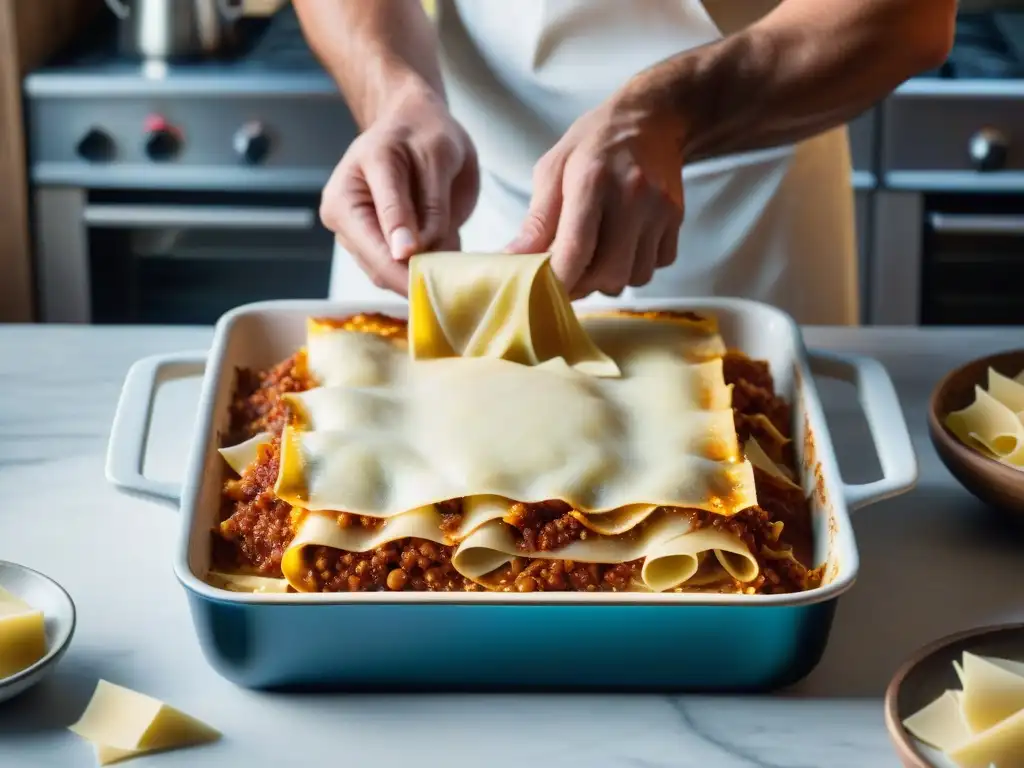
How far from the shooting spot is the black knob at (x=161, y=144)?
2439mm

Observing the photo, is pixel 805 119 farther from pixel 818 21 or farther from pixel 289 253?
pixel 289 253

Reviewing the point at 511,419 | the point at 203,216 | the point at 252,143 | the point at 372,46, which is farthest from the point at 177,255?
the point at 511,419

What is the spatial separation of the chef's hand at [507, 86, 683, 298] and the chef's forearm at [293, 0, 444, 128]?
0.29 m

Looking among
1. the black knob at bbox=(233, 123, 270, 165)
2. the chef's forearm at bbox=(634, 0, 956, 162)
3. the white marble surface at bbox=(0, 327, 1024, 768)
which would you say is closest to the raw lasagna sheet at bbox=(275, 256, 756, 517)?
the white marble surface at bbox=(0, 327, 1024, 768)

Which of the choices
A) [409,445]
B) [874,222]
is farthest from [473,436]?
Result: [874,222]

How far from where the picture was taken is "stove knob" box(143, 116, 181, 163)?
2.44m

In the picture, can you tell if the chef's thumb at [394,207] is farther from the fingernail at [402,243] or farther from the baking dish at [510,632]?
the baking dish at [510,632]

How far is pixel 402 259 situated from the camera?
1285 millimetres

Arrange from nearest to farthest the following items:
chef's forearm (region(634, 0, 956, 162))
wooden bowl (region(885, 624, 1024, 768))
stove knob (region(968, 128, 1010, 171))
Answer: wooden bowl (region(885, 624, 1024, 768))
chef's forearm (region(634, 0, 956, 162))
stove knob (region(968, 128, 1010, 171))

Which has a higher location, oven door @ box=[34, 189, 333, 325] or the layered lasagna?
the layered lasagna

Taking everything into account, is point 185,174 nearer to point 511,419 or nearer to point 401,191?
point 401,191

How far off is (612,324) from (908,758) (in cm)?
57

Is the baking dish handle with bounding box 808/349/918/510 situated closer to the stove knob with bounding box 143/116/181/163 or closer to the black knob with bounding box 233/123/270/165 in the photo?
the black knob with bounding box 233/123/270/165

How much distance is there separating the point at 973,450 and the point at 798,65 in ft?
1.77
